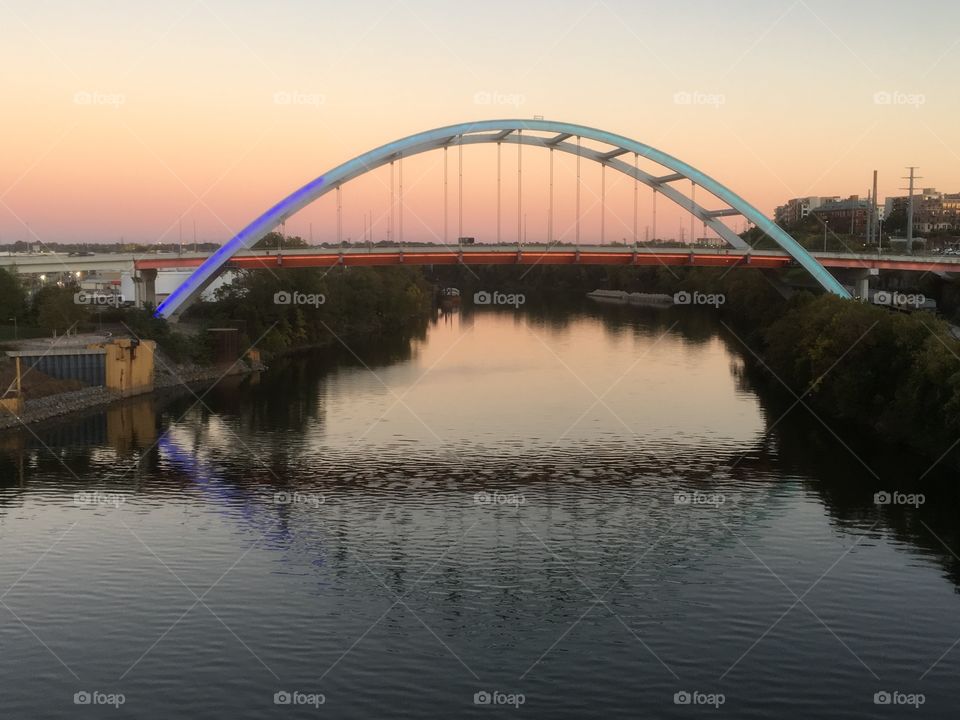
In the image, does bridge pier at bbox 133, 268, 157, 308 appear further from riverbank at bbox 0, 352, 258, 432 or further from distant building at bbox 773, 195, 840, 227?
distant building at bbox 773, 195, 840, 227

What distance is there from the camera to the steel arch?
113 ft

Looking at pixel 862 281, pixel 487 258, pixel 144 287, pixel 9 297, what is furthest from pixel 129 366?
pixel 862 281

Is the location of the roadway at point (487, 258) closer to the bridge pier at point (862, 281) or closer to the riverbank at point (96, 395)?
the bridge pier at point (862, 281)

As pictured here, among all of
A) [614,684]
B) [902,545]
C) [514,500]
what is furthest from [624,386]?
[614,684]

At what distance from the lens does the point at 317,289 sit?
165 feet

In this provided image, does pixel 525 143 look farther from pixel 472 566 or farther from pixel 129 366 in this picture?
pixel 472 566

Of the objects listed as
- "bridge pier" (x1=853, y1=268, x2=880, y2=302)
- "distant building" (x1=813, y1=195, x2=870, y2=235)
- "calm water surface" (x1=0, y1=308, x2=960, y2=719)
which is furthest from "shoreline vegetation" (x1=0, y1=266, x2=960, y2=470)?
"distant building" (x1=813, y1=195, x2=870, y2=235)

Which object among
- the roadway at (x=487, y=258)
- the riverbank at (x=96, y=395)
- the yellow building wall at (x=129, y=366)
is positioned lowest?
the riverbank at (x=96, y=395)

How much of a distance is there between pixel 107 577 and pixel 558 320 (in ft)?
158

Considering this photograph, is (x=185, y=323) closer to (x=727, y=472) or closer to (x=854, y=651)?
(x=727, y=472)

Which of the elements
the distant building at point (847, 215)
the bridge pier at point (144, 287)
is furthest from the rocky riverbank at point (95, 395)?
the distant building at point (847, 215)

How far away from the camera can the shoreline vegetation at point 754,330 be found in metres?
24.7

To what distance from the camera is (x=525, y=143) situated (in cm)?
3622

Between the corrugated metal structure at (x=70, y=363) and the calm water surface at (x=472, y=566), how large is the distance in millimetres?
3111
